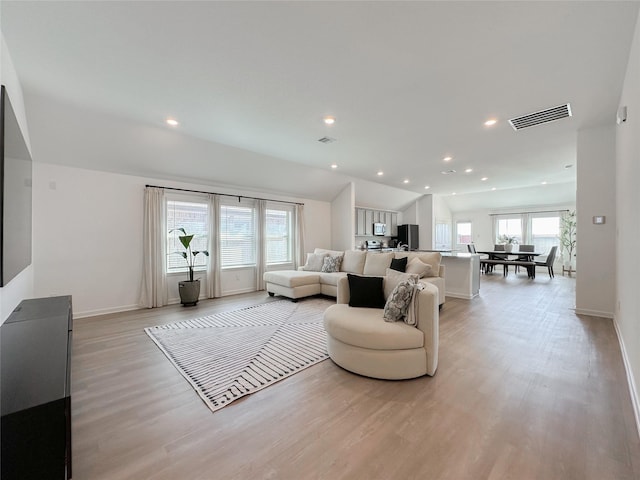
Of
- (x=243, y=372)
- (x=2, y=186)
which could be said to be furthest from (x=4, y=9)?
(x=243, y=372)

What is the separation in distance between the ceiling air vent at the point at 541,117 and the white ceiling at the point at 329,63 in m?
0.13

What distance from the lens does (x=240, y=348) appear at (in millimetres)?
3135

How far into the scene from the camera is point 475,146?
4.97m

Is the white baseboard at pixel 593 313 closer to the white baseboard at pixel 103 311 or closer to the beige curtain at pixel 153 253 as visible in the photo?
the beige curtain at pixel 153 253

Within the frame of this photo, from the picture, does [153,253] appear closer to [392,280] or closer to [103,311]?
[103,311]

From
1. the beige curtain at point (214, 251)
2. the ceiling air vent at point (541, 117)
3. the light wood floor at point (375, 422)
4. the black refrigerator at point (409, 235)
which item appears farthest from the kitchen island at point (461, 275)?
the beige curtain at point (214, 251)

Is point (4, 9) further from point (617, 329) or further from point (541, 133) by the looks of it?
point (617, 329)

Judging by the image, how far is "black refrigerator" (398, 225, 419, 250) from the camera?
10.6 meters

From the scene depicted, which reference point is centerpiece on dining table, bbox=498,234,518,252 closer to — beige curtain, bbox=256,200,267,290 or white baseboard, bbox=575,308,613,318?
white baseboard, bbox=575,308,613,318

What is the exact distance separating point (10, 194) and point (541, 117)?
5789 mm

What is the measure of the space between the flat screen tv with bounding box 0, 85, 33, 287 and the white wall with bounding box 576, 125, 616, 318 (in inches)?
267

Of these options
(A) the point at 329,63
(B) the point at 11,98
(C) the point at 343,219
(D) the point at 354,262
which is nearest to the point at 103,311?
(B) the point at 11,98

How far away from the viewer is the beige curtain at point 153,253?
4961 mm

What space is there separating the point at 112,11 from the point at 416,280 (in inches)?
129
